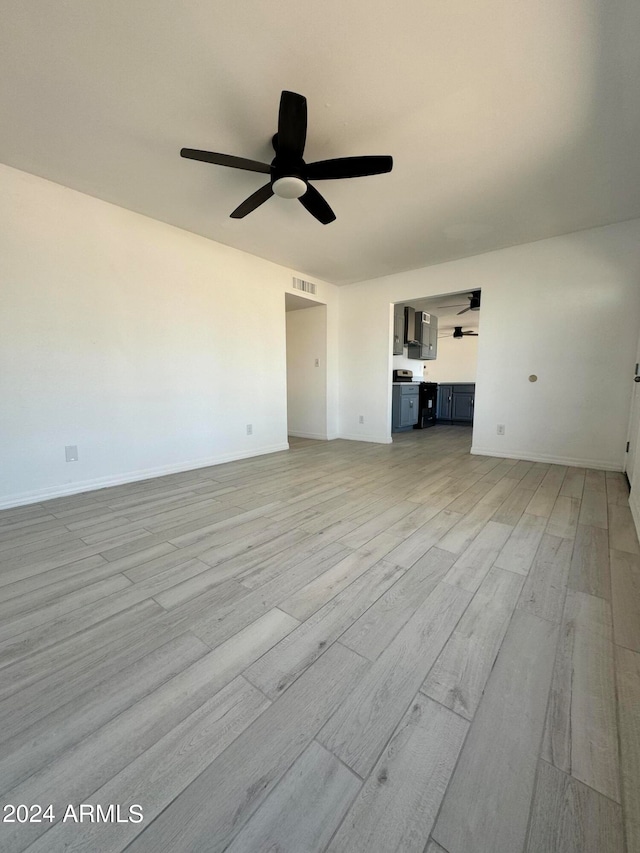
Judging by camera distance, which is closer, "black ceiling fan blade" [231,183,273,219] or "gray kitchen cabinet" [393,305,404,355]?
"black ceiling fan blade" [231,183,273,219]

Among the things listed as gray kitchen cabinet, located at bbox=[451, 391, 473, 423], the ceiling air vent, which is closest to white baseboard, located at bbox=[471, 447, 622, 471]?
gray kitchen cabinet, located at bbox=[451, 391, 473, 423]

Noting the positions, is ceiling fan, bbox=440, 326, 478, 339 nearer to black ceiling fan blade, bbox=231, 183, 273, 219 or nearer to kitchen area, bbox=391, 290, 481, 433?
kitchen area, bbox=391, 290, 481, 433

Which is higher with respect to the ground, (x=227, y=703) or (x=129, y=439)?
(x=129, y=439)

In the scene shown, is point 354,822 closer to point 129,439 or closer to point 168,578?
point 168,578

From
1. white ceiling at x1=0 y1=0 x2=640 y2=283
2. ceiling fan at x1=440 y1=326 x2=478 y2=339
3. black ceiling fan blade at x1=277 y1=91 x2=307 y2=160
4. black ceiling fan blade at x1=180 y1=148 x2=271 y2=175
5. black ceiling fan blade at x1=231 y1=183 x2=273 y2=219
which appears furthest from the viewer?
ceiling fan at x1=440 y1=326 x2=478 y2=339

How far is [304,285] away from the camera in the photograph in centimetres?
460

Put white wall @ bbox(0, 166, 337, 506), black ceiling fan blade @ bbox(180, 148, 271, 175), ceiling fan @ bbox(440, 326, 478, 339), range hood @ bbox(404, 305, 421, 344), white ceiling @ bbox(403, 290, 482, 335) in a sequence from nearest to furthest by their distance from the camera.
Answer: black ceiling fan blade @ bbox(180, 148, 271, 175) < white wall @ bbox(0, 166, 337, 506) < white ceiling @ bbox(403, 290, 482, 335) < range hood @ bbox(404, 305, 421, 344) < ceiling fan @ bbox(440, 326, 478, 339)

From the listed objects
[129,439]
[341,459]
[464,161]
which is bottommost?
[341,459]

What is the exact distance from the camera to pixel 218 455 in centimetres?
374

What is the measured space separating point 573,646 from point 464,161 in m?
2.82

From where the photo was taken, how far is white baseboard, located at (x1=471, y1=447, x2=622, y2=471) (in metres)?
3.35

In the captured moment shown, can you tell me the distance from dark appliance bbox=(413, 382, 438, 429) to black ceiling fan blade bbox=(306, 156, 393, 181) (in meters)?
4.51

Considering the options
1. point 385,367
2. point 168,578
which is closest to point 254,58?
point 168,578

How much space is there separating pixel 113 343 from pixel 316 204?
207 cm
